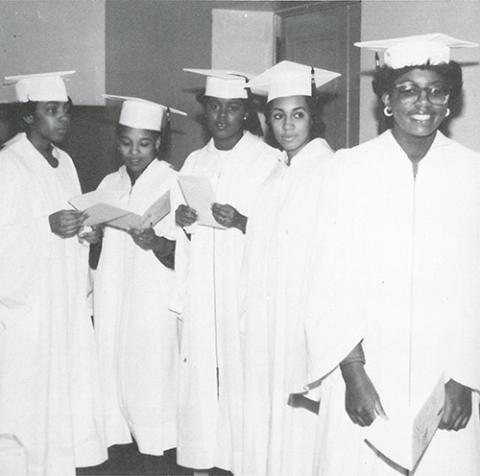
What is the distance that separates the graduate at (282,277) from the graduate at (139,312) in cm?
62

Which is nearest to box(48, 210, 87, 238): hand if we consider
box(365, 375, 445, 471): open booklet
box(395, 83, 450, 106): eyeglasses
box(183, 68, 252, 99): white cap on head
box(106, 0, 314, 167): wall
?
box(183, 68, 252, 99): white cap on head

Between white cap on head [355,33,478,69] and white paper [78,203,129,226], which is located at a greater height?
white cap on head [355,33,478,69]

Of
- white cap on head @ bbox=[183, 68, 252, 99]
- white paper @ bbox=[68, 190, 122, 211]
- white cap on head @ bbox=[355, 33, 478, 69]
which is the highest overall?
white cap on head @ bbox=[183, 68, 252, 99]

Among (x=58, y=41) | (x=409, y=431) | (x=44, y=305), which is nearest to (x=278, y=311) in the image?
(x=44, y=305)

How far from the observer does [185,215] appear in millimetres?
4027

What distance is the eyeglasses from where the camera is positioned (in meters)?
2.73

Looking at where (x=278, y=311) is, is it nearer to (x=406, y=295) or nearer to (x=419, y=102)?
(x=406, y=295)

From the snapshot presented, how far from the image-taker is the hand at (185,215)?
4.01 m

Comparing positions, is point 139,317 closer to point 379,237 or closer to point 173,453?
point 173,453

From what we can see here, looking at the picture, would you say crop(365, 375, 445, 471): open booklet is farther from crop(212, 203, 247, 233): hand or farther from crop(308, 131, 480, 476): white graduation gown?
crop(212, 203, 247, 233): hand

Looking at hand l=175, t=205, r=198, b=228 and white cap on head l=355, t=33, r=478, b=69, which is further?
hand l=175, t=205, r=198, b=228

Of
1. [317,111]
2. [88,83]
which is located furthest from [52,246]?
[88,83]

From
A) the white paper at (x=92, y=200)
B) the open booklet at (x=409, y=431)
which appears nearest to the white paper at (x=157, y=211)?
the white paper at (x=92, y=200)

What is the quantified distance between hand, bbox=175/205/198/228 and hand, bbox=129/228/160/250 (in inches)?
6.6
